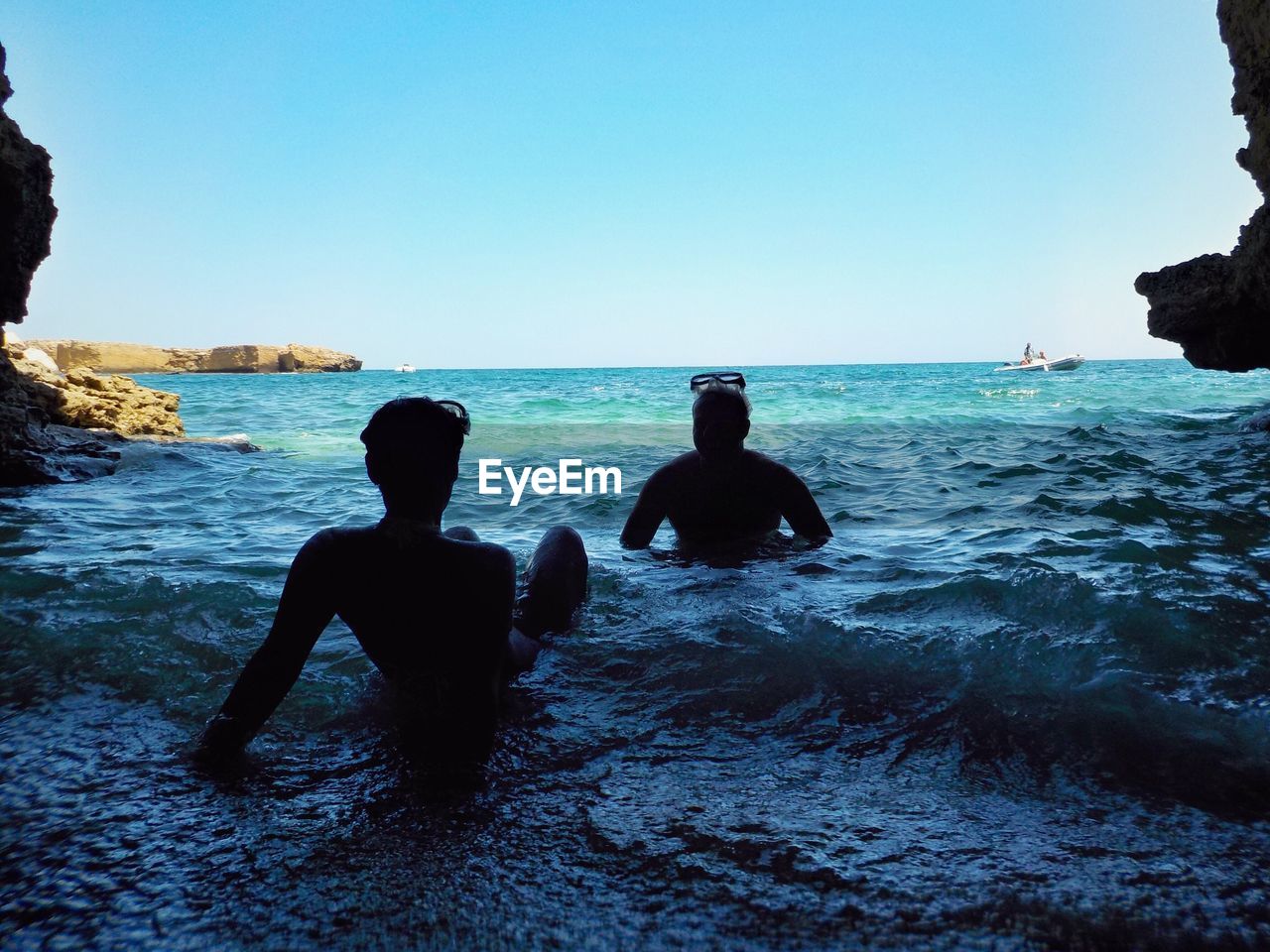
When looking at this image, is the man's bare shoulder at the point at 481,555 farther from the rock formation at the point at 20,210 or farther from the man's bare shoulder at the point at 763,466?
the rock formation at the point at 20,210

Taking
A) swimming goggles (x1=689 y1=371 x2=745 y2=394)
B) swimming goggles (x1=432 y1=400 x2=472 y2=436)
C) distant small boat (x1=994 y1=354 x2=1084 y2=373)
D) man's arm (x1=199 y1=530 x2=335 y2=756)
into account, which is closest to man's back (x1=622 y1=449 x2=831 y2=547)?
swimming goggles (x1=689 y1=371 x2=745 y2=394)

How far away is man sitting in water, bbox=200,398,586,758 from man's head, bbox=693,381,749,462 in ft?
8.15

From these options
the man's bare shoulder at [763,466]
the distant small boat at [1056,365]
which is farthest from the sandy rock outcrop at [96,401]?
the distant small boat at [1056,365]

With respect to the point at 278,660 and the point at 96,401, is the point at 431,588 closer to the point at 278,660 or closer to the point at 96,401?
the point at 278,660

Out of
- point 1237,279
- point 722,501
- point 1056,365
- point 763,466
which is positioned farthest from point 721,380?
point 1056,365

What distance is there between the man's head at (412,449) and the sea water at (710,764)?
0.78 meters

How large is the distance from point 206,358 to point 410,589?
319 ft

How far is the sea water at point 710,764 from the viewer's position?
162 cm

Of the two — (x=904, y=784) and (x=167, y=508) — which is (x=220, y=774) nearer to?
(x=904, y=784)

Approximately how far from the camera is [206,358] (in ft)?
288

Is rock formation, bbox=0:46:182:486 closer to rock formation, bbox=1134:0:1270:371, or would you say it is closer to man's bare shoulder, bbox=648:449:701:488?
man's bare shoulder, bbox=648:449:701:488

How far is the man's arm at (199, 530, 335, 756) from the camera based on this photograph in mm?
2361

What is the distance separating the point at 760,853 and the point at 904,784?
1.82ft

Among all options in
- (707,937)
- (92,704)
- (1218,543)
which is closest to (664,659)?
(707,937)
